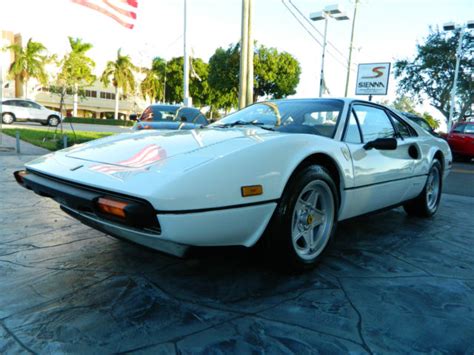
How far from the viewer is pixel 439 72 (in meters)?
27.0

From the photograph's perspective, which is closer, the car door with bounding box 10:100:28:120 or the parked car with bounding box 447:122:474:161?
the parked car with bounding box 447:122:474:161

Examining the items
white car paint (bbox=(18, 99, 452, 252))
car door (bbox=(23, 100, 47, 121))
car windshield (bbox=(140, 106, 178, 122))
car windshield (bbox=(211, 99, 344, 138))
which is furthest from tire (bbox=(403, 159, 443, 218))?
car door (bbox=(23, 100, 47, 121))

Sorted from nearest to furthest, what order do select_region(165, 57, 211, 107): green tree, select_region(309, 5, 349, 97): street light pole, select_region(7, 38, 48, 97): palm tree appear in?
select_region(309, 5, 349, 97): street light pole, select_region(7, 38, 48, 97): palm tree, select_region(165, 57, 211, 107): green tree

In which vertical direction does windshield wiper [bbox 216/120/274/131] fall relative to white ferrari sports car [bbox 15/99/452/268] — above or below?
above

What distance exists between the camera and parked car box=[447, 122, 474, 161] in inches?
458

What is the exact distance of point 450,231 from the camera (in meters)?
3.61

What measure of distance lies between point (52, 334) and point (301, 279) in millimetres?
1381

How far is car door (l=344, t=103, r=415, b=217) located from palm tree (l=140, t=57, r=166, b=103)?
51.1 meters

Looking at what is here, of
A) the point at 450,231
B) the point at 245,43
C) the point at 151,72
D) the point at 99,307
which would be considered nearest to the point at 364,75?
the point at 245,43

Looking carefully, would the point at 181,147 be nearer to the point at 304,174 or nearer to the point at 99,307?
the point at 304,174

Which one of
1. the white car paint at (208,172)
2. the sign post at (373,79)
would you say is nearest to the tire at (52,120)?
the sign post at (373,79)

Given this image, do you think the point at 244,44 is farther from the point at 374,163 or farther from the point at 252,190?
the point at 252,190

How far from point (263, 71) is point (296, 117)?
3175cm

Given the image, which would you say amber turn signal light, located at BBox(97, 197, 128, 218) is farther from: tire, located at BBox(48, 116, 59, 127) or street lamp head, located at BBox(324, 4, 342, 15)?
tire, located at BBox(48, 116, 59, 127)
